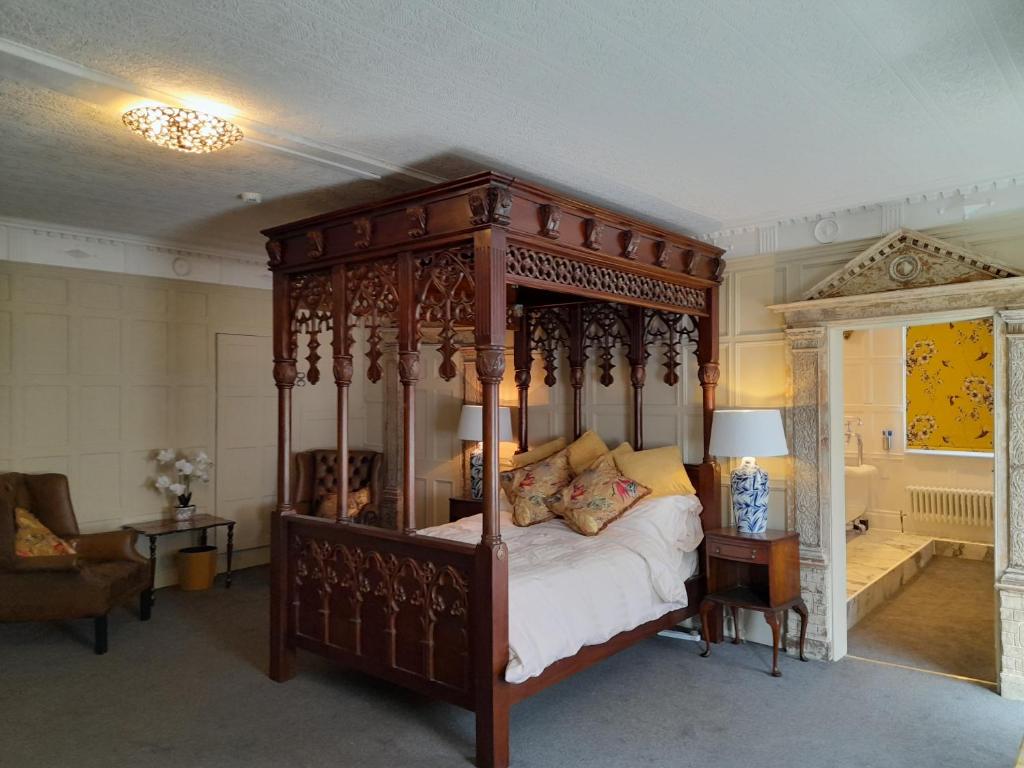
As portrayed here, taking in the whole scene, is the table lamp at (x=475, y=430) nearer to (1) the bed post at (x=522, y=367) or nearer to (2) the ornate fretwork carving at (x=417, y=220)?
(1) the bed post at (x=522, y=367)

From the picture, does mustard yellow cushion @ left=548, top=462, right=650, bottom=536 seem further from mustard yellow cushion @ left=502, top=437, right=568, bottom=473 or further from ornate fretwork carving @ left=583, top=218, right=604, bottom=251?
ornate fretwork carving @ left=583, top=218, right=604, bottom=251

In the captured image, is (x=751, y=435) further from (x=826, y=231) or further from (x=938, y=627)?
(x=938, y=627)

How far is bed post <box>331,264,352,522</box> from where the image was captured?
3779mm

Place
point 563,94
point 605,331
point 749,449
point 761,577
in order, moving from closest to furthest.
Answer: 1. point 563,94
2. point 749,449
3. point 761,577
4. point 605,331

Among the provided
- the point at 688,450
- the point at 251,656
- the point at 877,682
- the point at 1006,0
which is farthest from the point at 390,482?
the point at 1006,0

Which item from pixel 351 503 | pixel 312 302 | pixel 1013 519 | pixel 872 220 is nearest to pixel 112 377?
pixel 351 503

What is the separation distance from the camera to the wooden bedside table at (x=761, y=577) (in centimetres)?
413

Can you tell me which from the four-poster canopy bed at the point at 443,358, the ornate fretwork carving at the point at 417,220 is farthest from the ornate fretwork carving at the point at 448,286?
the ornate fretwork carving at the point at 417,220

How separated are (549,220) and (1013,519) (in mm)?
2904

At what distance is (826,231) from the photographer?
444 centimetres

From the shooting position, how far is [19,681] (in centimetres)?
395

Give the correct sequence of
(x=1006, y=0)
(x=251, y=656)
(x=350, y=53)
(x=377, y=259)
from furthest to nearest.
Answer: (x=251, y=656), (x=377, y=259), (x=350, y=53), (x=1006, y=0)

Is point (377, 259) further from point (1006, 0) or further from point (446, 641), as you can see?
point (1006, 0)

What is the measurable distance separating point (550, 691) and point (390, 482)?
3379 mm
